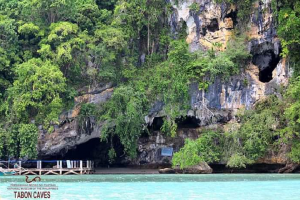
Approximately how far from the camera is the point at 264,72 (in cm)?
2855

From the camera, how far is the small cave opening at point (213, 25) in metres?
28.4

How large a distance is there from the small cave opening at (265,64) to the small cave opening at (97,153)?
816 cm

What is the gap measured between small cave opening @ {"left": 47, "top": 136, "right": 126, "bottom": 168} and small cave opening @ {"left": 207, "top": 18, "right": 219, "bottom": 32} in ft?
24.7

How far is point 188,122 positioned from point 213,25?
5034 millimetres

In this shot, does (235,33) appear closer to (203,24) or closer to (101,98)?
(203,24)

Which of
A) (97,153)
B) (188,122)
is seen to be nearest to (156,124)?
(188,122)

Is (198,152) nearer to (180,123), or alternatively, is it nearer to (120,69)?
(180,123)

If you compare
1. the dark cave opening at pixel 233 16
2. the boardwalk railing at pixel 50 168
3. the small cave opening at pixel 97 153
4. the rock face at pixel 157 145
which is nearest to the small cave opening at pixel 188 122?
the rock face at pixel 157 145

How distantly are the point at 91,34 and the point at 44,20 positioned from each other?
97.0 inches

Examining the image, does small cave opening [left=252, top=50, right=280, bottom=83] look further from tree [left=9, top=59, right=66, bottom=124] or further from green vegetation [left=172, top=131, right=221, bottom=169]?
tree [left=9, top=59, right=66, bottom=124]

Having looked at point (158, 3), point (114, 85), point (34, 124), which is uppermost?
point (158, 3)

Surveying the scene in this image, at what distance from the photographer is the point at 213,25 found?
2853cm

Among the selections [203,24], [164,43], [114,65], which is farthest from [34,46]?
[203,24]

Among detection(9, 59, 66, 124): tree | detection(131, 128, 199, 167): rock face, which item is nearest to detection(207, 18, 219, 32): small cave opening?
detection(131, 128, 199, 167): rock face
